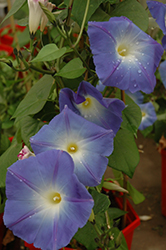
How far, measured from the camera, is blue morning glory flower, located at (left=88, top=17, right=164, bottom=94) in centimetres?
43

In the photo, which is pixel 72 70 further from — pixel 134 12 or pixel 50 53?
pixel 134 12

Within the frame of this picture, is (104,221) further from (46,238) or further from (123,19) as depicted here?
(123,19)

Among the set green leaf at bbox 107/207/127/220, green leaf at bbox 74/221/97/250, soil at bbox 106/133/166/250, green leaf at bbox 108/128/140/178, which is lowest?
soil at bbox 106/133/166/250

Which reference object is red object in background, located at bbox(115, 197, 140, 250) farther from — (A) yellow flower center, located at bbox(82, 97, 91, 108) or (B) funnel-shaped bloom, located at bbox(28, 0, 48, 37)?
(B) funnel-shaped bloom, located at bbox(28, 0, 48, 37)

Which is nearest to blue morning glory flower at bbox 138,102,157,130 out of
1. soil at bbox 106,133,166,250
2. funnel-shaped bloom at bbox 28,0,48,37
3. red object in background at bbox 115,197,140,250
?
red object in background at bbox 115,197,140,250

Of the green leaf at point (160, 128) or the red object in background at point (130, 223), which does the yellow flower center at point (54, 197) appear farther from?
the green leaf at point (160, 128)

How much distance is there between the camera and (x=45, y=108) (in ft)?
2.17

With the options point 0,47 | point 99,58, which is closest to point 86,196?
point 99,58

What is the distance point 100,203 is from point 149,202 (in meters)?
0.78

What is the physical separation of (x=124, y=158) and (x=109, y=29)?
0.30 metres

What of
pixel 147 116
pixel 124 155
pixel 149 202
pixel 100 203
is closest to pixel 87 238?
pixel 100 203

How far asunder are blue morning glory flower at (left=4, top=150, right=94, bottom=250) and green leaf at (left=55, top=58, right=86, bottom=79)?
15 centimetres

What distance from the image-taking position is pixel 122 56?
46 centimetres

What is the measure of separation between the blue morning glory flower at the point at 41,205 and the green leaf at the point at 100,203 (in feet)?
0.61
